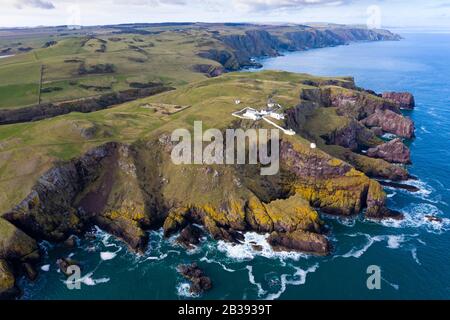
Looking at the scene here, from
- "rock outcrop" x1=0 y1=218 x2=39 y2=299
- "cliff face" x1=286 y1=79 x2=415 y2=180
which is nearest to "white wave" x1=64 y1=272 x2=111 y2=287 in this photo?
"rock outcrop" x1=0 y1=218 x2=39 y2=299

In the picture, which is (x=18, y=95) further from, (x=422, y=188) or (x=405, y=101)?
(x=405, y=101)

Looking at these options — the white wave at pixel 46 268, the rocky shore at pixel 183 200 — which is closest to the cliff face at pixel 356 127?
the rocky shore at pixel 183 200

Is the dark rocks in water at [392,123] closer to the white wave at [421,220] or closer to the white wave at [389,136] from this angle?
the white wave at [389,136]

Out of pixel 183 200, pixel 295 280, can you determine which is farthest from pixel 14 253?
pixel 295 280

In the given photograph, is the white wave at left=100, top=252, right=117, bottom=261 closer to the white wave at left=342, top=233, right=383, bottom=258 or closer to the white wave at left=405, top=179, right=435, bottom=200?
the white wave at left=342, top=233, right=383, bottom=258
